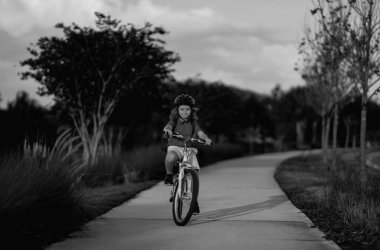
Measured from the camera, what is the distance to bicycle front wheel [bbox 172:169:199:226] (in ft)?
23.4

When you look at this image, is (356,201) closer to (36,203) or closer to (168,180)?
(168,180)

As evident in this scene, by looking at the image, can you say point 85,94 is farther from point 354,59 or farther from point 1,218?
point 1,218

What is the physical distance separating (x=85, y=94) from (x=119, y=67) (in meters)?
1.39

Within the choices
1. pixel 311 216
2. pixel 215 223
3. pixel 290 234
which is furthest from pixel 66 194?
pixel 311 216

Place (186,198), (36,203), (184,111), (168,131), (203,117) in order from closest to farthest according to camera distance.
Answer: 1. (36,203)
2. (186,198)
3. (168,131)
4. (184,111)
5. (203,117)

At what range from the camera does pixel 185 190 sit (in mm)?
7457

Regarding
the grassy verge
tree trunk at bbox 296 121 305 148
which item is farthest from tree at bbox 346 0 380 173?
tree trunk at bbox 296 121 305 148

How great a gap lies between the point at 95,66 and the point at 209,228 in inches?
450

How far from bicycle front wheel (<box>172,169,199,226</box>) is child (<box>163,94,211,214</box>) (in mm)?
390

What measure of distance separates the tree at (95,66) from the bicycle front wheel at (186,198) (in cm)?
997

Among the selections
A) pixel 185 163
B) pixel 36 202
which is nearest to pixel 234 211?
pixel 185 163

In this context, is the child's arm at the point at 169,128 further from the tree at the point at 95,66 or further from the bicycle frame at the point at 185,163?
the tree at the point at 95,66

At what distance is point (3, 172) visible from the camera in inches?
237

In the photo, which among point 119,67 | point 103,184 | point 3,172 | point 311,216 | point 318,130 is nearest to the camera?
point 3,172
